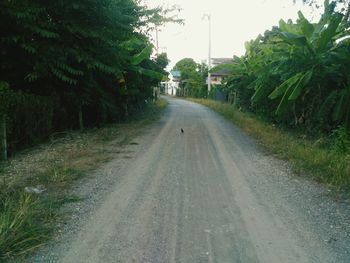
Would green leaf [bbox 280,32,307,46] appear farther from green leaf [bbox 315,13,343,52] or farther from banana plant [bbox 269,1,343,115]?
green leaf [bbox 315,13,343,52]

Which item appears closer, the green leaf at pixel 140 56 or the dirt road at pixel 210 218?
the dirt road at pixel 210 218

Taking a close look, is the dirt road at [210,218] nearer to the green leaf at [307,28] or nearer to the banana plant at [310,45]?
the banana plant at [310,45]

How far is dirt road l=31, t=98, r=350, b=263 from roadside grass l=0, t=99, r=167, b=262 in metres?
0.38


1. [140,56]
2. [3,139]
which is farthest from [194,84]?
[3,139]

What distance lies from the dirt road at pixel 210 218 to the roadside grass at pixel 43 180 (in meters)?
0.38

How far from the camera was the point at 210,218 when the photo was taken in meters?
5.27

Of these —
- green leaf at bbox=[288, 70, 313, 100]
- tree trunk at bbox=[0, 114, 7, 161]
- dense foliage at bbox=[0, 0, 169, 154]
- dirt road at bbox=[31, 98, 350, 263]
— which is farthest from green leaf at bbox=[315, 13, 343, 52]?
tree trunk at bbox=[0, 114, 7, 161]

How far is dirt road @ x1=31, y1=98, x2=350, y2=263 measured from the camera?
423 cm

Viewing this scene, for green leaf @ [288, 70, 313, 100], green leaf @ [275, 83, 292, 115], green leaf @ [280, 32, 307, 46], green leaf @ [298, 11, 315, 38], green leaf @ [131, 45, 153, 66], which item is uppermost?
green leaf @ [298, 11, 315, 38]

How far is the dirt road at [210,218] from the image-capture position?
166 inches

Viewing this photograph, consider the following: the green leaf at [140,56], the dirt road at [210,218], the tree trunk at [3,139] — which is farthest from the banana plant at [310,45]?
the tree trunk at [3,139]

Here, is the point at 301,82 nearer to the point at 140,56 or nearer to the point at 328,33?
the point at 328,33

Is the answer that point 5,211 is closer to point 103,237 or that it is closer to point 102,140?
point 103,237

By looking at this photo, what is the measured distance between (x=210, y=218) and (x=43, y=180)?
3.35 metres
